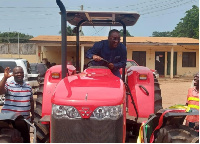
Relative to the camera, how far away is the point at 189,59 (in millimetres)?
31500

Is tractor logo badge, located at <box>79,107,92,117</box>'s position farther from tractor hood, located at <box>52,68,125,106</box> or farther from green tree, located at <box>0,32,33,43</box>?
green tree, located at <box>0,32,33,43</box>

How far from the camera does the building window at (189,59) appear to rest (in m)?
31.4

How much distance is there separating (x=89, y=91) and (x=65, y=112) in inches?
13.8

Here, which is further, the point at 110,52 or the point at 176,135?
the point at 110,52

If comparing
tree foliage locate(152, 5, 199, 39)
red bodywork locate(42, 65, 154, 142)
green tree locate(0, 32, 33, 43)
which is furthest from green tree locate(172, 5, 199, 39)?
red bodywork locate(42, 65, 154, 142)

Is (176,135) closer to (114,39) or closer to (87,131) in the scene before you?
(87,131)

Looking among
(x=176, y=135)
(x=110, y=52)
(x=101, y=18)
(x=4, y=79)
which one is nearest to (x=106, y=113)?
(x=176, y=135)

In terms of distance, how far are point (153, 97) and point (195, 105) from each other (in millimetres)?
808

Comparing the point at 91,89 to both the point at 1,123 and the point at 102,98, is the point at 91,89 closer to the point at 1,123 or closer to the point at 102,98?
the point at 102,98

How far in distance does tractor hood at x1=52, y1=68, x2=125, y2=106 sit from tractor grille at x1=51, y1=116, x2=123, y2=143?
0.19 metres

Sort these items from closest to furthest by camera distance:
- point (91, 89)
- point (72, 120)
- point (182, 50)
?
point (72, 120) → point (91, 89) → point (182, 50)

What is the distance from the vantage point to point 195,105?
460 centimetres

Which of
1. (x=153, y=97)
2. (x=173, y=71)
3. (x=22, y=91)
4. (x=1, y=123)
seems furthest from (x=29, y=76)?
(x=173, y=71)

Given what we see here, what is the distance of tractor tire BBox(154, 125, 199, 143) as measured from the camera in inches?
130
